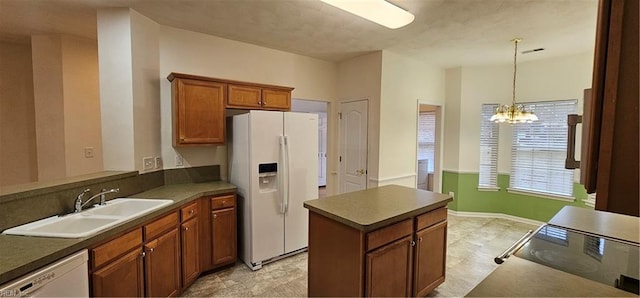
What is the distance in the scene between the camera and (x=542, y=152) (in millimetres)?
4266

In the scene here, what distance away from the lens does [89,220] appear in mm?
1987

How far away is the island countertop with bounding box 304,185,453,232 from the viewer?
6.02 feet

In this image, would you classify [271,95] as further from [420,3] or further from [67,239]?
[67,239]

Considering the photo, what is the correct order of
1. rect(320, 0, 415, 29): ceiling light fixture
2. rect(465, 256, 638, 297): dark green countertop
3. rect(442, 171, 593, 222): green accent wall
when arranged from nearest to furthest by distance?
rect(465, 256, 638, 297): dark green countertop < rect(320, 0, 415, 29): ceiling light fixture < rect(442, 171, 593, 222): green accent wall

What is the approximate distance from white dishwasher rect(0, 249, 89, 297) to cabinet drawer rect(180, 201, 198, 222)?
89 cm

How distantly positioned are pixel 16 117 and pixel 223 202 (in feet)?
Result: 10.4

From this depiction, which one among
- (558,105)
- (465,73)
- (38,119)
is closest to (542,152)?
(558,105)

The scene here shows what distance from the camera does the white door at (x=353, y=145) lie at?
13.4ft

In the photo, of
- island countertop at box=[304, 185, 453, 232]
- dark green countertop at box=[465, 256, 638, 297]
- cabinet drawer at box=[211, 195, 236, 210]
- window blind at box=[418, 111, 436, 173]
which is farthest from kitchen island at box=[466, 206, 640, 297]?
window blind at box=[418, 111, 436, 173]

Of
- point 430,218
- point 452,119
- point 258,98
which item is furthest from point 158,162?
point 452,119

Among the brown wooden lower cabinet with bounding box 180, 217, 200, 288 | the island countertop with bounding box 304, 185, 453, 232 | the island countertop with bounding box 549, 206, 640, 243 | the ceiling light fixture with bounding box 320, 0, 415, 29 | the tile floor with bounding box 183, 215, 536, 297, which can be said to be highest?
the ceiling light fixture with bounding box 320, 0, 415, 29

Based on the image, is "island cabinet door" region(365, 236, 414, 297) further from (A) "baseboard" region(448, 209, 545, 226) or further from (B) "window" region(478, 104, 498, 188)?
(B) "window" region(478, 104, 498, 188)

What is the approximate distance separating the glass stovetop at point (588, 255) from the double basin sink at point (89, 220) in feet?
7.54

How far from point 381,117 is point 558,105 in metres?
2.70
